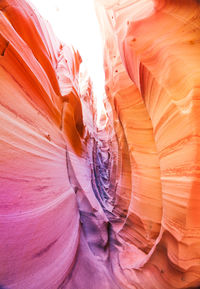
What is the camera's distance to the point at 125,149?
7.32 ft

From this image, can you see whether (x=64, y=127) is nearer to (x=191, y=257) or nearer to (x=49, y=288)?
(x=49, y=288)

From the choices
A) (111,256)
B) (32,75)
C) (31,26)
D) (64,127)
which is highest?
(31,26)

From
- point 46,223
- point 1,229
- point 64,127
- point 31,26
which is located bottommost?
point 46,223

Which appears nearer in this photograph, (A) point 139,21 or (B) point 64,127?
(A) point 139,21

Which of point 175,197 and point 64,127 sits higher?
point 64,127

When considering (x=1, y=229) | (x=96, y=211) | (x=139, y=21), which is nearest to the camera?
(x=1, y=229)

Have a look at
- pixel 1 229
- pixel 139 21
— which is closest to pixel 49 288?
pixel 1 229

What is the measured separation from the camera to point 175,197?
3.04 feet

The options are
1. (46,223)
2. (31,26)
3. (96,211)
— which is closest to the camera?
(46,223)

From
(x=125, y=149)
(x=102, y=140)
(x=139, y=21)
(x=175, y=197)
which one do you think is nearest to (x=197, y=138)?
(x=175, y=197)

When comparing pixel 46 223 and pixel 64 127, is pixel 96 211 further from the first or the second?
pixel 64 127

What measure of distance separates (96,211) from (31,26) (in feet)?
7.88

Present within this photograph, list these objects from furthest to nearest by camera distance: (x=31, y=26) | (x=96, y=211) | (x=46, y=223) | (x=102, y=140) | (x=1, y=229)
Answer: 1. (x=102, y=140)
2. (x=96, y=211)
3. (x=31, y=26)
4. (x=46, y=223)
5. (x=1, y=229)

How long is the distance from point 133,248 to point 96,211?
60 cm
